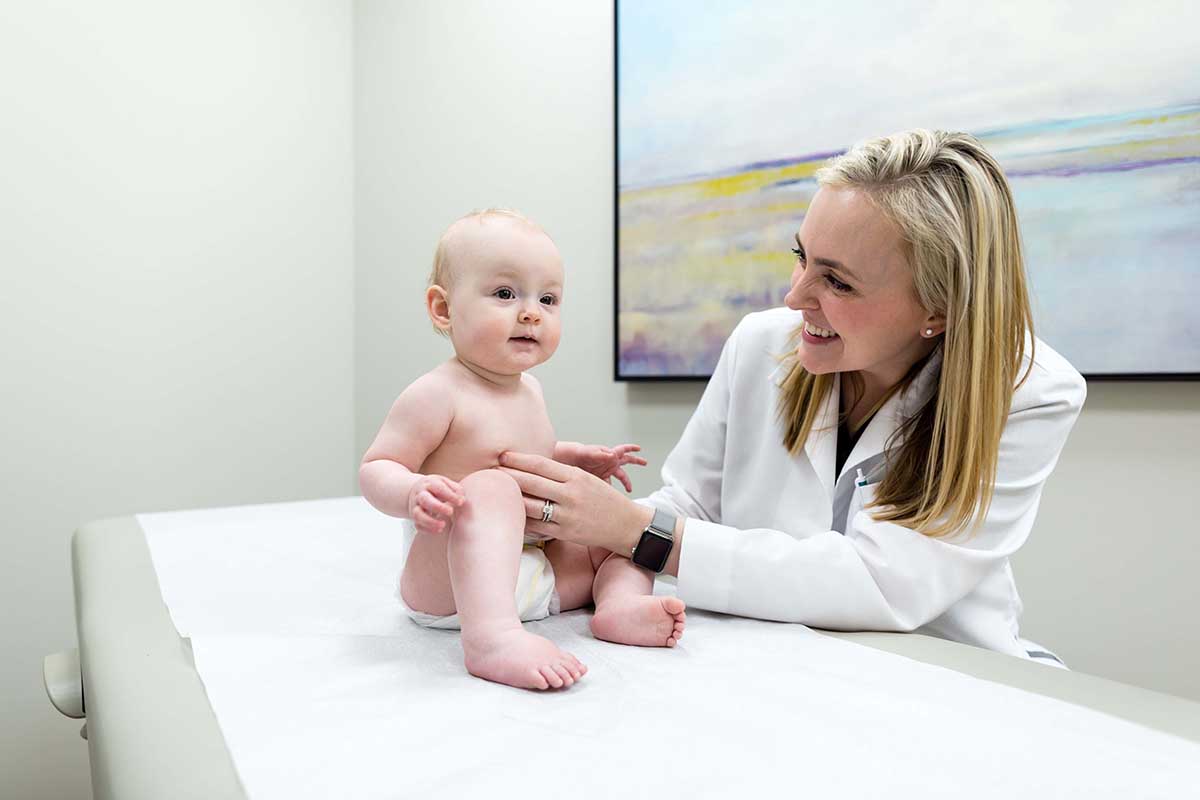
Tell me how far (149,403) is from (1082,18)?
2728mm

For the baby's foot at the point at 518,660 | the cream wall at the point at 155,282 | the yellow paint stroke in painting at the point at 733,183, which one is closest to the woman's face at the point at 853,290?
the baby's foot at the point at 518,660

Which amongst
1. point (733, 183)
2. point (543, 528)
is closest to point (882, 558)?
point (543, 528)

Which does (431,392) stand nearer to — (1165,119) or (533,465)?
(533,465)

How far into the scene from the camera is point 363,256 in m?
3.35

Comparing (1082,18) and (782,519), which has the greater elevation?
(1082,18)

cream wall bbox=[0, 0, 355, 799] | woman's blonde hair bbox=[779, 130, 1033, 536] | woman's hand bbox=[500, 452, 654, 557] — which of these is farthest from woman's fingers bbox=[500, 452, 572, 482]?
cream wall bbox=[0, 0, 355, 799]

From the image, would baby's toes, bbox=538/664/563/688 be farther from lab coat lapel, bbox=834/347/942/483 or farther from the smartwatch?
lab coat lapel, bbox=834/347/942/483

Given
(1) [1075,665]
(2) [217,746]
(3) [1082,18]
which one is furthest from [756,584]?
(3) [1082,18]

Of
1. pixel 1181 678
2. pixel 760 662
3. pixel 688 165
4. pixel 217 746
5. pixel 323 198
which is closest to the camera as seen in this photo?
pixel 217 746

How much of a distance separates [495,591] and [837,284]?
690mm

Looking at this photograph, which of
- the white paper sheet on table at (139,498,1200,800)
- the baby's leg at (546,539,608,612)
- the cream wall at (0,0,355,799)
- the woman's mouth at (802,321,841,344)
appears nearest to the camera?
the white paper sheet on table at (139,498,1200,800)

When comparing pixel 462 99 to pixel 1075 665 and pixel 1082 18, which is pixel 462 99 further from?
pixel 1075 665

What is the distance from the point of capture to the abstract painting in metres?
1.68

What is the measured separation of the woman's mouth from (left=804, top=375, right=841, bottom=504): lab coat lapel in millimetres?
130
